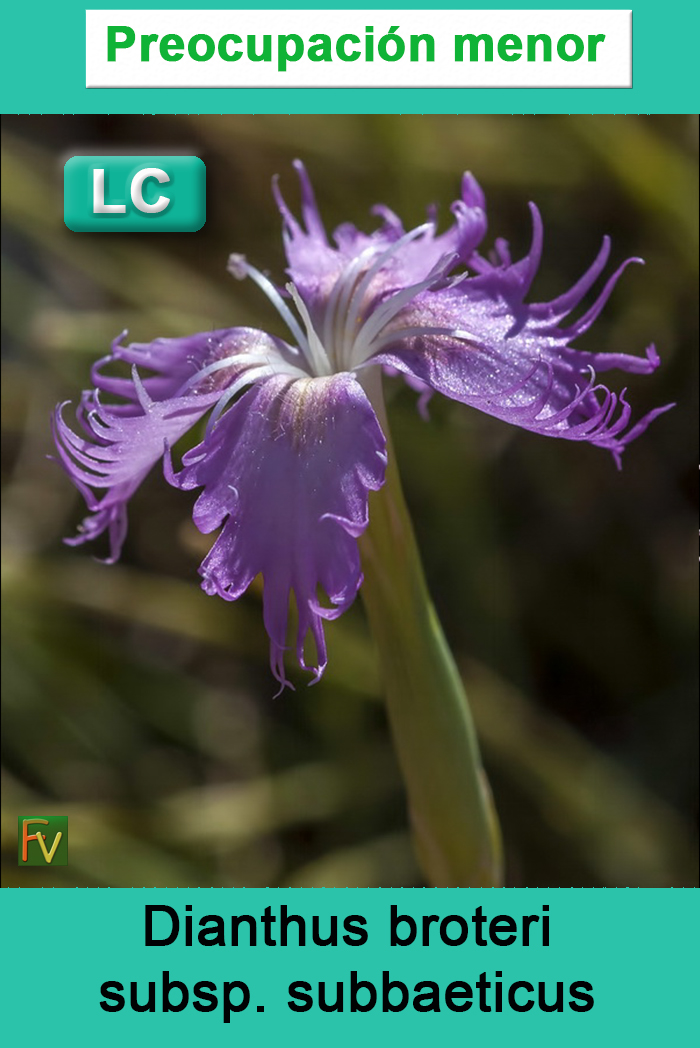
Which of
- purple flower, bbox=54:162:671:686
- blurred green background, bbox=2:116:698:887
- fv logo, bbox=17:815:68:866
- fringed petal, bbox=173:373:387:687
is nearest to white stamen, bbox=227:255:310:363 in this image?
purple flower, bbox=54:162:671:686

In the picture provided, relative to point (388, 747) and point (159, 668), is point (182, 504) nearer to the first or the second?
point (159, 668)

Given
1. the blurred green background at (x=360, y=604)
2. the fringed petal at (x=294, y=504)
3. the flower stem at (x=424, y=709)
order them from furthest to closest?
the blurred green background at (x=360, y=604) < the flower stem at (x=424, y=709) < the fringed petal at (x=294, y=504)

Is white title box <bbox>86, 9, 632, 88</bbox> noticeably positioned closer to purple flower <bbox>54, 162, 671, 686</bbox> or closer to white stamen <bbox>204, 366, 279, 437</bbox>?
purple flower <bbox>54, 162, 671, 686</bbox>

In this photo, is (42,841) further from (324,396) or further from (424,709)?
(324,396)

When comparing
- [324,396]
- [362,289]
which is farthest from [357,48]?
[324,396]

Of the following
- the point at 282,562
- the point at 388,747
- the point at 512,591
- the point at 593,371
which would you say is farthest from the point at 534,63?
the point at 388,747

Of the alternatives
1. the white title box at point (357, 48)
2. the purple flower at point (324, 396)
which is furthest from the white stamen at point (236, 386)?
the white title box at point (357, 48)

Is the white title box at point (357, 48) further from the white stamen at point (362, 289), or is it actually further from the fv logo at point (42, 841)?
the fv logo at point (42, 841)
